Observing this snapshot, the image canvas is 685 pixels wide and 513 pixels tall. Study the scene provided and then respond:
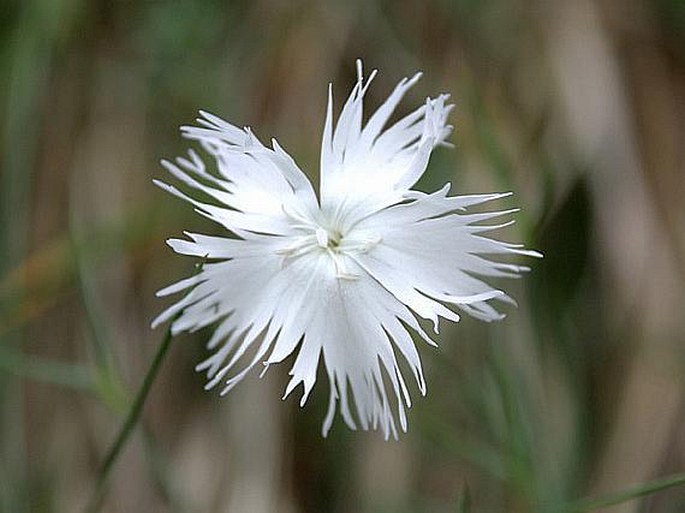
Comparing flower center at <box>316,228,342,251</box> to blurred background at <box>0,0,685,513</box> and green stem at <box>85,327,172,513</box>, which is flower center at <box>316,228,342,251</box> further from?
blurred background at <box>0,0,685,513</box>

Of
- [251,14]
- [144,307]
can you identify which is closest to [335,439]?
[144,307]

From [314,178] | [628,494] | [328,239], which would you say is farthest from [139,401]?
[314,178]

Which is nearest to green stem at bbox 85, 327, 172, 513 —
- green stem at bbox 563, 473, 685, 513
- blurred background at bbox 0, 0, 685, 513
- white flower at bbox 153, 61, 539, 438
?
white flower at bbox 153, 61, 539, 438

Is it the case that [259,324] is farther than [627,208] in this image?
No

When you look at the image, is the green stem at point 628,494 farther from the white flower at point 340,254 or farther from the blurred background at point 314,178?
the blurred background at point 314,178

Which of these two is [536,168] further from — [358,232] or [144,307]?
[358,232]

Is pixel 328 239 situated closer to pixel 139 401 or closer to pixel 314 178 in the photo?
pixel 139 401
